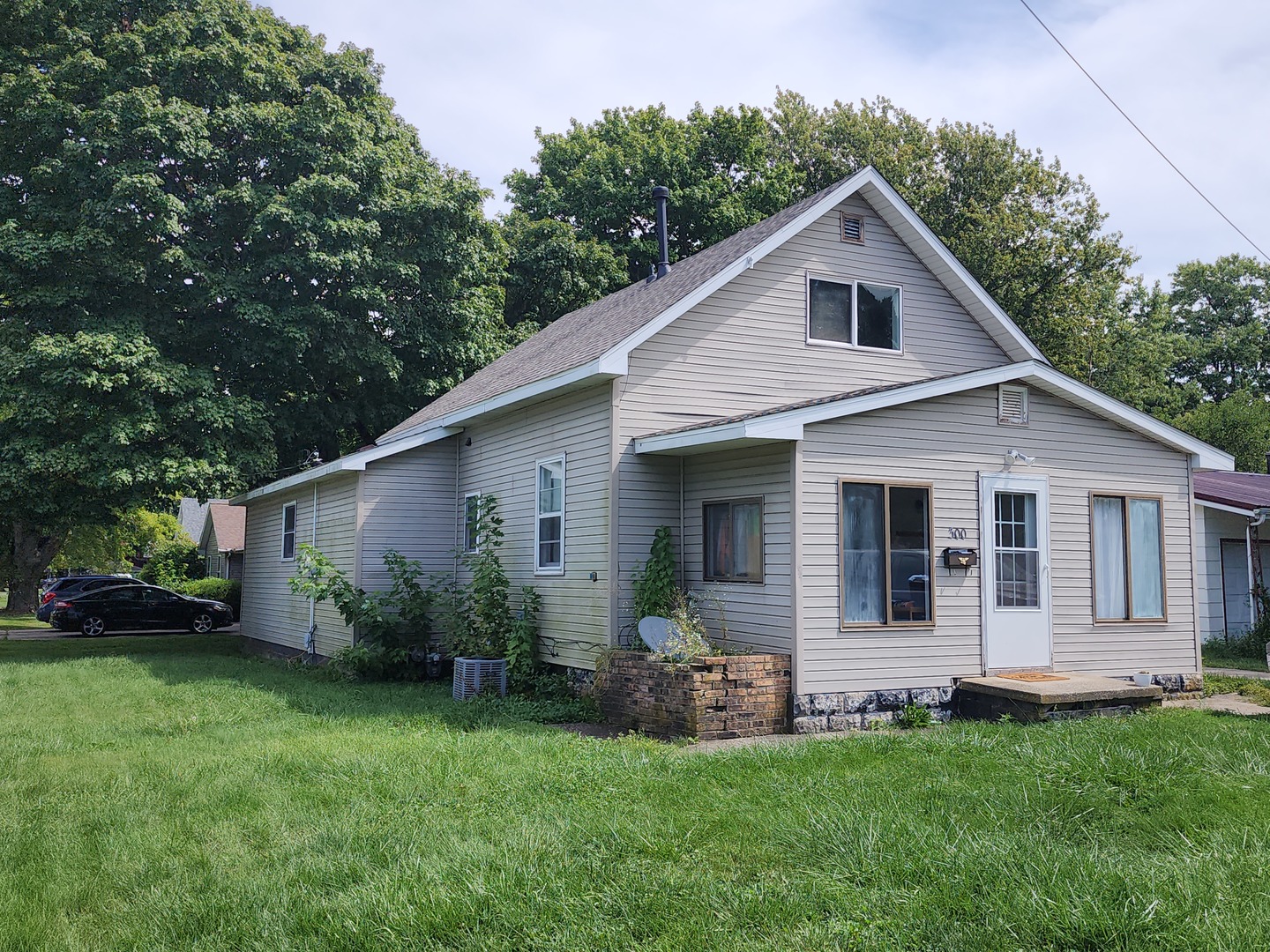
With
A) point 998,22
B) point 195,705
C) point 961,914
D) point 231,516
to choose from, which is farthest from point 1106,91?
point 231,516

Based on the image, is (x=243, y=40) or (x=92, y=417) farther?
(x=243, y=40)

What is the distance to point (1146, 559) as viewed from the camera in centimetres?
1250

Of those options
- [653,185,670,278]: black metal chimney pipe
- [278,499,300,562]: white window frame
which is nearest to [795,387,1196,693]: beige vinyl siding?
[653,185,670,278]: black metal chimney pipe

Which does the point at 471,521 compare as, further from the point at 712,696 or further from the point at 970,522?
the point at 970,522

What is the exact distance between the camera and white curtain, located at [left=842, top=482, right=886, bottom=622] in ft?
34.6

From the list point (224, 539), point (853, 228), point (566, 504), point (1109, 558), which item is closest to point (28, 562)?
point (224, 539)

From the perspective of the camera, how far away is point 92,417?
18859 millimetres

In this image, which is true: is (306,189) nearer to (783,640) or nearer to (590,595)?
(590,595)

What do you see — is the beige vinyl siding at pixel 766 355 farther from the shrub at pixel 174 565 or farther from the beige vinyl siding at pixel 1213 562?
the shrub at pixel 174 565

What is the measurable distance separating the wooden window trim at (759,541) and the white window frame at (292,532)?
966cm

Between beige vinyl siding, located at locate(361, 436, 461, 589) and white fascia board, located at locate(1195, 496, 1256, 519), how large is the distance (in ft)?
44.3

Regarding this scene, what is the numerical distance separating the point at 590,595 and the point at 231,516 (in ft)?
121

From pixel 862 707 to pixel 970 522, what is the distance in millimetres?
2507

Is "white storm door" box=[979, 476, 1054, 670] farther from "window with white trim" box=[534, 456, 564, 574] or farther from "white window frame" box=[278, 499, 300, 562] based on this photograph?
"white window frame" box=[278, 499, 300, 562]
